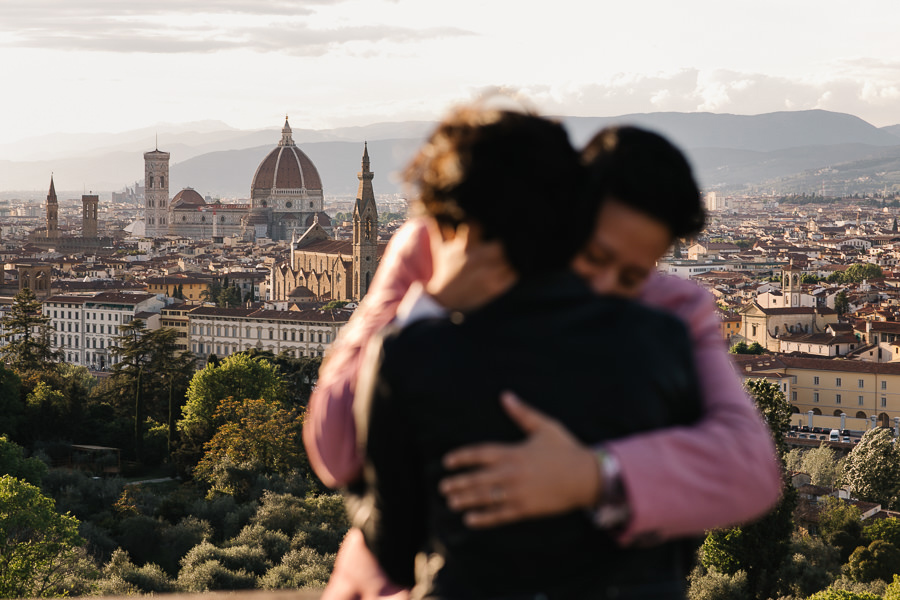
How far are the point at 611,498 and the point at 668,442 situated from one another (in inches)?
3.3

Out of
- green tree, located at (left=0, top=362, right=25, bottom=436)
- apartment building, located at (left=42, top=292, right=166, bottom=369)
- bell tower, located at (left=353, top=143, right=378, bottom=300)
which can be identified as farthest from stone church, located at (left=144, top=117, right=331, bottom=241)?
green tree, located at (left=0, top=362, right=25, bottom=436)

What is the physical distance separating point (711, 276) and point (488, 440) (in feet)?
220

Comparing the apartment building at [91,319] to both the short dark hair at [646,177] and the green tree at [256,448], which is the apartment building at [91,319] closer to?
the green tree at [256,448]

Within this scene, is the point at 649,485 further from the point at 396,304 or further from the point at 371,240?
the point at 371,240

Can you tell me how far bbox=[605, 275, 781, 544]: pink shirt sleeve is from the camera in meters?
1.40

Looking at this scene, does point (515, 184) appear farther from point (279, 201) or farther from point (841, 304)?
point (279, 201)

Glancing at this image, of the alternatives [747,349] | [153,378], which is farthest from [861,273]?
[153,378]

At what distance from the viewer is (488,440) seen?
4.68 ft

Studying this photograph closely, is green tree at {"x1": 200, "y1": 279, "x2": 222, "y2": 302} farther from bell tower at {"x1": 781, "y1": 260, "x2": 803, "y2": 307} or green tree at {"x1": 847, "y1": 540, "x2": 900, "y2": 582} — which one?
green tree at {"x1": 847, "y1": 540, "x2": 900, "y2": 582}

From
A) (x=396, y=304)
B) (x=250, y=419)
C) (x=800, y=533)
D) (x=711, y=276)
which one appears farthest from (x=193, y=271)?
(x=396, y=304)

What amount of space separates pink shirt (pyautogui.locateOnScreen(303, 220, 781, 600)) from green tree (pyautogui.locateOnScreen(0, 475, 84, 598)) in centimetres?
1217

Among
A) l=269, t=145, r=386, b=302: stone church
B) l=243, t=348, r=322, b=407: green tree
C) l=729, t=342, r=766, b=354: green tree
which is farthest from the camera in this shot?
l=269, t=145, r=386, b=302: stone church

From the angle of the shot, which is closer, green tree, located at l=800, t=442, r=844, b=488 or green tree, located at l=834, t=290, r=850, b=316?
green tree, located at l=800, t=442, r=844, b=488

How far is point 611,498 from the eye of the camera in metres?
1.41
